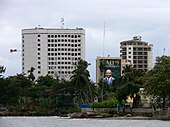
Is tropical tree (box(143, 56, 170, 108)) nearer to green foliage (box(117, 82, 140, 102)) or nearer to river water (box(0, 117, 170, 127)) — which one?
green foliage (box(117, 82, 140, 102))

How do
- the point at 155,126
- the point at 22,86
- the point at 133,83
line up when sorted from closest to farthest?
the point at 155,126 → the point at 133,83 → the point at 22,86

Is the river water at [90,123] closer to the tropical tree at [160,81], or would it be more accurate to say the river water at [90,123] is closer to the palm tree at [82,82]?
the tropical tree at [160,81]

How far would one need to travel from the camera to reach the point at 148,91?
95.9 m

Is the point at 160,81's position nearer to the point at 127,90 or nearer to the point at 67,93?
the point at 127,90

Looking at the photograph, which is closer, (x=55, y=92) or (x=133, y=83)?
(x=133, y=83)

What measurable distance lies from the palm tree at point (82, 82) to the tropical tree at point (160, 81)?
26.6 metres

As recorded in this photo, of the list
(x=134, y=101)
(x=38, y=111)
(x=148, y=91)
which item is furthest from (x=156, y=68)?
(x=38, y=111)

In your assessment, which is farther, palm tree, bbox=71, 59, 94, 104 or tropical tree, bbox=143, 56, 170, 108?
palm tree, bbox=71, 59, 94, 104

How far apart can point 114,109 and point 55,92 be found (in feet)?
95.8

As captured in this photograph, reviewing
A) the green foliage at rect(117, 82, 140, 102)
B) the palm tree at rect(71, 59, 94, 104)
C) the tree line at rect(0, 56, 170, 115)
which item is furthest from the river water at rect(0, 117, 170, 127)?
the palm tree at rect(71, 59, 94, 104)

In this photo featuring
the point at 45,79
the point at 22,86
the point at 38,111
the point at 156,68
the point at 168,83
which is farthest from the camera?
the point at 45,79

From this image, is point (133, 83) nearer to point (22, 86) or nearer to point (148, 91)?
point (148, 91)

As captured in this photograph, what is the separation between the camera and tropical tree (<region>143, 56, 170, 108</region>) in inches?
3622

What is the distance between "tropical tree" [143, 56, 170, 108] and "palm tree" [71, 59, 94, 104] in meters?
26.6
